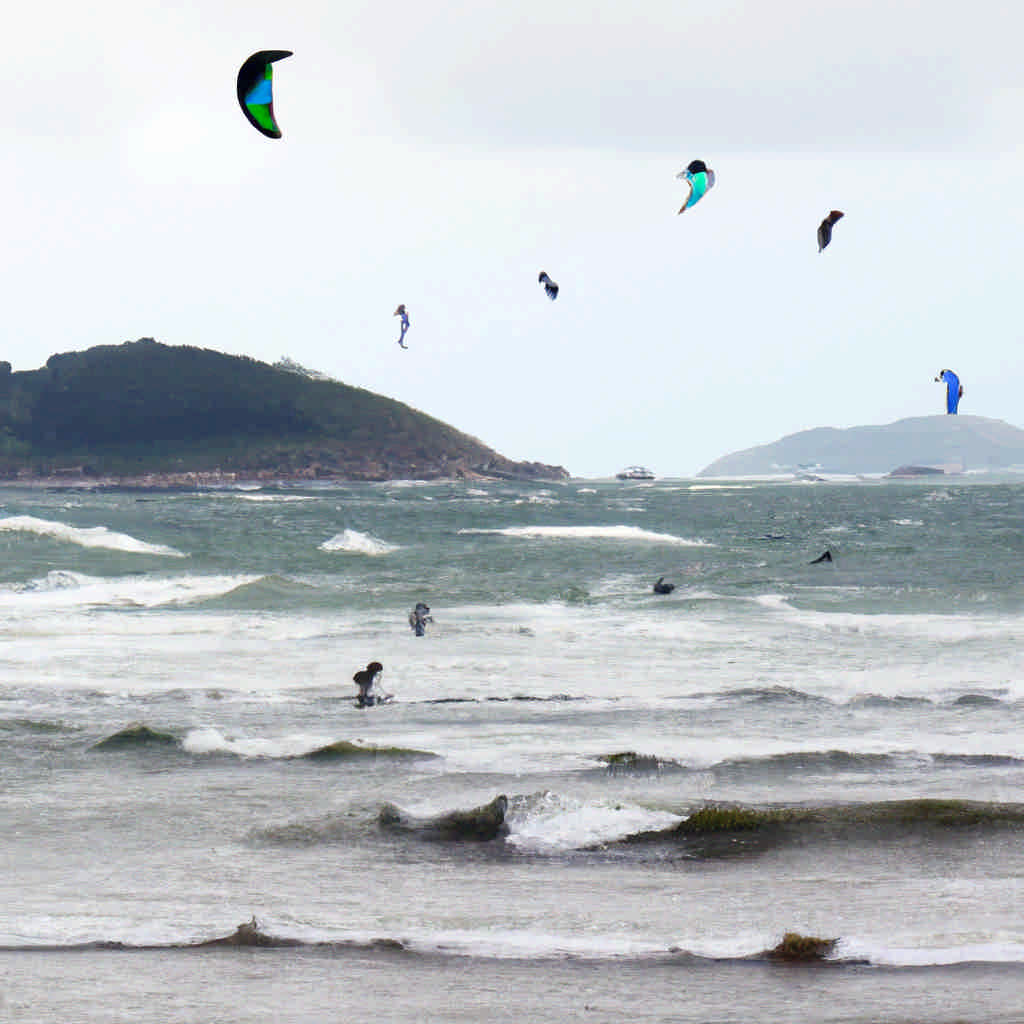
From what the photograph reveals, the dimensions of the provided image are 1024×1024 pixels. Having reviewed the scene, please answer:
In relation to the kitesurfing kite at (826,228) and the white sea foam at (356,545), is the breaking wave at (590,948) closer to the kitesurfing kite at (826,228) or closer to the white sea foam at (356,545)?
the kitesurfing kite at (826,228)

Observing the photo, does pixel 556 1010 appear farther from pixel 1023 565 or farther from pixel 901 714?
pixel 1023 565

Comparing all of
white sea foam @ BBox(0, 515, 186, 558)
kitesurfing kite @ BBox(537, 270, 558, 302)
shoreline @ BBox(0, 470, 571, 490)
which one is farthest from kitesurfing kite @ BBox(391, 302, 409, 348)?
shoreline @ BBox(0, 470, 571, 490)

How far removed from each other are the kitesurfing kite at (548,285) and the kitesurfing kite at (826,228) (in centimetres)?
377

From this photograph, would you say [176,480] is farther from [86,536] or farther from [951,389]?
[951,389]

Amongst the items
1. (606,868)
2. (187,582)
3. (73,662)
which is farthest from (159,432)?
(606,868)

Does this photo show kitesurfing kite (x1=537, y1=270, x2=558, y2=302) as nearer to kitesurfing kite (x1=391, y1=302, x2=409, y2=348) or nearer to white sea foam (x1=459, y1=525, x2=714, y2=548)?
kitesurfing kite (x1=391, y1=302, x2=409, y2=348)

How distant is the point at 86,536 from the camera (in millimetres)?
50562

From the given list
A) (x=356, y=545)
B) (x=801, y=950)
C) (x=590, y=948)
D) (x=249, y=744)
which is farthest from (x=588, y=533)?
(x=801, y=950)

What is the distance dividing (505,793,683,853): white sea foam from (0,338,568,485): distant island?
17124cm

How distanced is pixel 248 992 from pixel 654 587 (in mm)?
27649

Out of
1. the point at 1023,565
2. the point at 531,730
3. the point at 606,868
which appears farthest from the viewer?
the point at 1023,565

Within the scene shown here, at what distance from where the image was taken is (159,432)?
190500mm

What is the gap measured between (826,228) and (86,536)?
41.8 metres

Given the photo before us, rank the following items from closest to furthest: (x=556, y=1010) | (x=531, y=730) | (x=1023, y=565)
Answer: (x=556, y=1010)
(x=531, y=730)
(x=1023, y=565)
